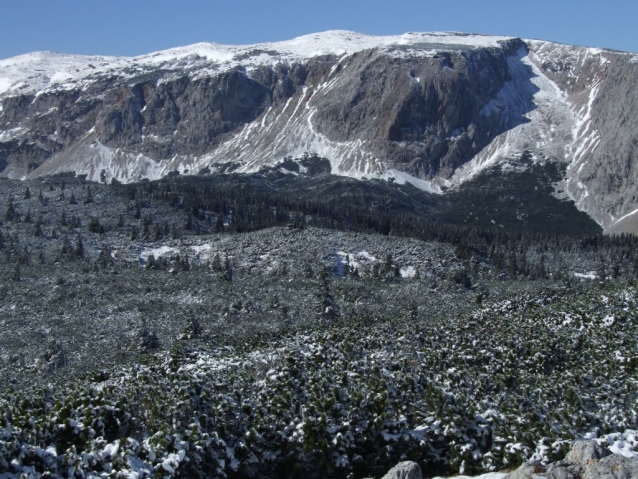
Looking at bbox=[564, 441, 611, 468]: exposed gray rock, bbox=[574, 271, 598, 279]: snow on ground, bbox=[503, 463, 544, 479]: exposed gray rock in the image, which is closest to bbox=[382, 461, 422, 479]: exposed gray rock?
bbox=[503, 463, 544, 479]: exposed gray rock

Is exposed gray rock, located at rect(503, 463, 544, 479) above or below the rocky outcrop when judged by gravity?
below

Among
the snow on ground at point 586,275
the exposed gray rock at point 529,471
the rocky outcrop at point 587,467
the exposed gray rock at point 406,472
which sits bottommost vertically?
the snow on ground at point 586,275

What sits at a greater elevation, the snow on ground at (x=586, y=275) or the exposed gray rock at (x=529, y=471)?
the exposed gray rock at (x=529, y=471)

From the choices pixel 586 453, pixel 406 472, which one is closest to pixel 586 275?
pixel 586 453

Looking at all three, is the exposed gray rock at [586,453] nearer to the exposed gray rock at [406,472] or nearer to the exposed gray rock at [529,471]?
the exposed gray rock at [529,471]

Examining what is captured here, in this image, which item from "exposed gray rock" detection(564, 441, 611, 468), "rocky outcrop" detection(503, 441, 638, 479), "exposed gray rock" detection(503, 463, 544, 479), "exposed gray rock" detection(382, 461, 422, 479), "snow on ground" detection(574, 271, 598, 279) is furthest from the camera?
"snow on ground" detection(574, 271, 598, 279)

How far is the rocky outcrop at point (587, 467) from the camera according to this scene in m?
28.9

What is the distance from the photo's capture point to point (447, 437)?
41.0 meters

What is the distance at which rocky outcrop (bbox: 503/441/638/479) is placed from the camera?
94.7 feet

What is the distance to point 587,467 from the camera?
30.3m

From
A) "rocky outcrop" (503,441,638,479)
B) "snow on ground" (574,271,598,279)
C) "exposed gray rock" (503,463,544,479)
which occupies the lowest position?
"snow on ground" (574,271,598,279)

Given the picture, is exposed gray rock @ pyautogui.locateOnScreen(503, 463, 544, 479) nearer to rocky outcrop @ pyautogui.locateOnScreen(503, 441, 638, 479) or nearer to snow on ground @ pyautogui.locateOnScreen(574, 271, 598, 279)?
rocky outcrop @ pyautogui.locateOnScreen(503, 441, 638, 479)

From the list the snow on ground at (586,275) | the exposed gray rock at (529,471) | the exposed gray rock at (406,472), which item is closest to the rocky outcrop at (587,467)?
the exposed gray rock at (529,471)

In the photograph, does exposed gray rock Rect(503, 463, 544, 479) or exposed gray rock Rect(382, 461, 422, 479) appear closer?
exposed gray rock Rect(503, 463, 544, 479)
